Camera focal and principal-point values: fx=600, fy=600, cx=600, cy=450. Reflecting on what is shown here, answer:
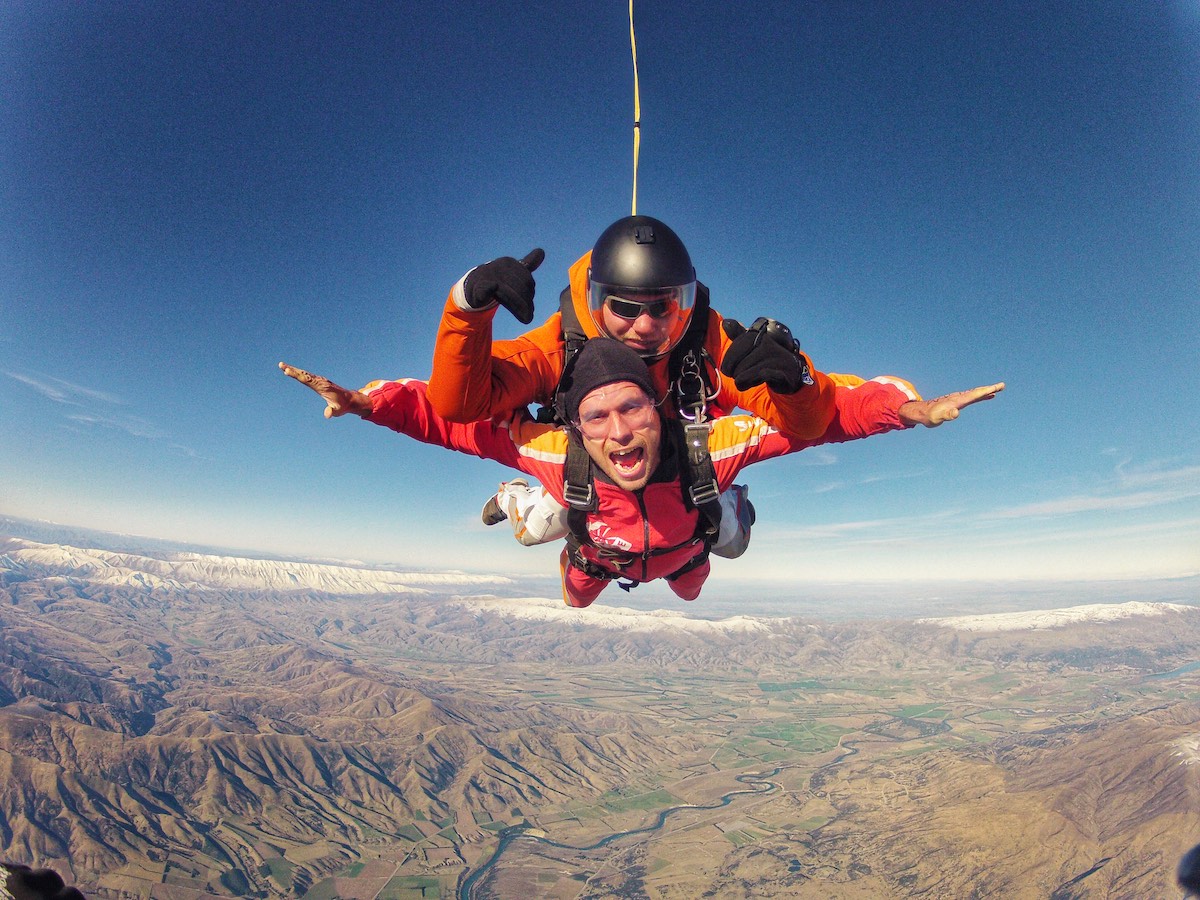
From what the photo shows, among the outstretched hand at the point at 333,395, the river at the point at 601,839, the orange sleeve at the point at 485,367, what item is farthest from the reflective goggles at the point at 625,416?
the river at the point at 601,839

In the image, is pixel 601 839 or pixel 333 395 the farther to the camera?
pixel 601 839

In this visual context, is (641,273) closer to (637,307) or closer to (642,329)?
(637,307)

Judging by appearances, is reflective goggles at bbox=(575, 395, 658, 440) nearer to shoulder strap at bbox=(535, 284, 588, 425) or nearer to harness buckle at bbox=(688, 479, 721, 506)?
shoulder strap at bbox=(535, 284, 588, 425)

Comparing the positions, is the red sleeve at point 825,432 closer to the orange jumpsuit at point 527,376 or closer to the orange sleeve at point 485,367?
the orange jumpsuit at point 527,376

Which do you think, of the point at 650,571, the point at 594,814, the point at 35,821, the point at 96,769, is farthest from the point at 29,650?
the point at 650,571

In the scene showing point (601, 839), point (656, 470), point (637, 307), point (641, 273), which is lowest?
point (601, 839)

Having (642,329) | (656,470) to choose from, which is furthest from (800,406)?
(656,470)

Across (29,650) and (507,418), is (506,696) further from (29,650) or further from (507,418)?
(507,418)

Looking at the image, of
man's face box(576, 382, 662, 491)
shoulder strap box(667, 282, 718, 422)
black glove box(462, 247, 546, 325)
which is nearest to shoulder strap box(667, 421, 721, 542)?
shoulder strap box(667, 282, 718, 422)
